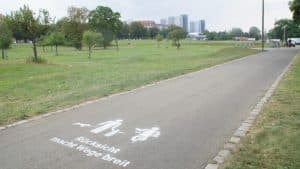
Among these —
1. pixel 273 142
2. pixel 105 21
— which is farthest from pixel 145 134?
pixel 105 21

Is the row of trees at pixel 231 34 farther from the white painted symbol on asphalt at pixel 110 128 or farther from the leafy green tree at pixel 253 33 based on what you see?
the white painted symbol on asphalt at pixel 110 128

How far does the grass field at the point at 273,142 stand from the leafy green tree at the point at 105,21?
77470 millimetres

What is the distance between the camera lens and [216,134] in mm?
6637

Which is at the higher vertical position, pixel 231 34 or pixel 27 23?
pixel 231 34

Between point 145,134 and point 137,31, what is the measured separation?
13479 centimetres

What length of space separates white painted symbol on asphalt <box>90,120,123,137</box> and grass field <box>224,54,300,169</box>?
7.67 ft

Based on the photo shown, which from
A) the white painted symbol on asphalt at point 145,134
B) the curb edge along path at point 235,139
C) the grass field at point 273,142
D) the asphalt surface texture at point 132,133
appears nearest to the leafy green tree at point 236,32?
the asphalt surface texture at point 132,133

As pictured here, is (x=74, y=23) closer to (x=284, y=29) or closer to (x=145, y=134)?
(x=284, y=29)

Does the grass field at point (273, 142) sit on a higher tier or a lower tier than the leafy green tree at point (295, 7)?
lower

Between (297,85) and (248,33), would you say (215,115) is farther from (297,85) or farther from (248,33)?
(248,33)

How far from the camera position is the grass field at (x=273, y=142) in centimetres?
494

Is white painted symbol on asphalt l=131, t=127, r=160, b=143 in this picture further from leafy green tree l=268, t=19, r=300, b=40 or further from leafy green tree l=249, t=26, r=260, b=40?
leafy green tree l=249, t=26, r=260, b=40

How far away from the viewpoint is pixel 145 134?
6613 millimetres

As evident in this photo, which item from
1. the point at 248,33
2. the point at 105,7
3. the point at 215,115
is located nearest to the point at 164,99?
the point at 215,115
